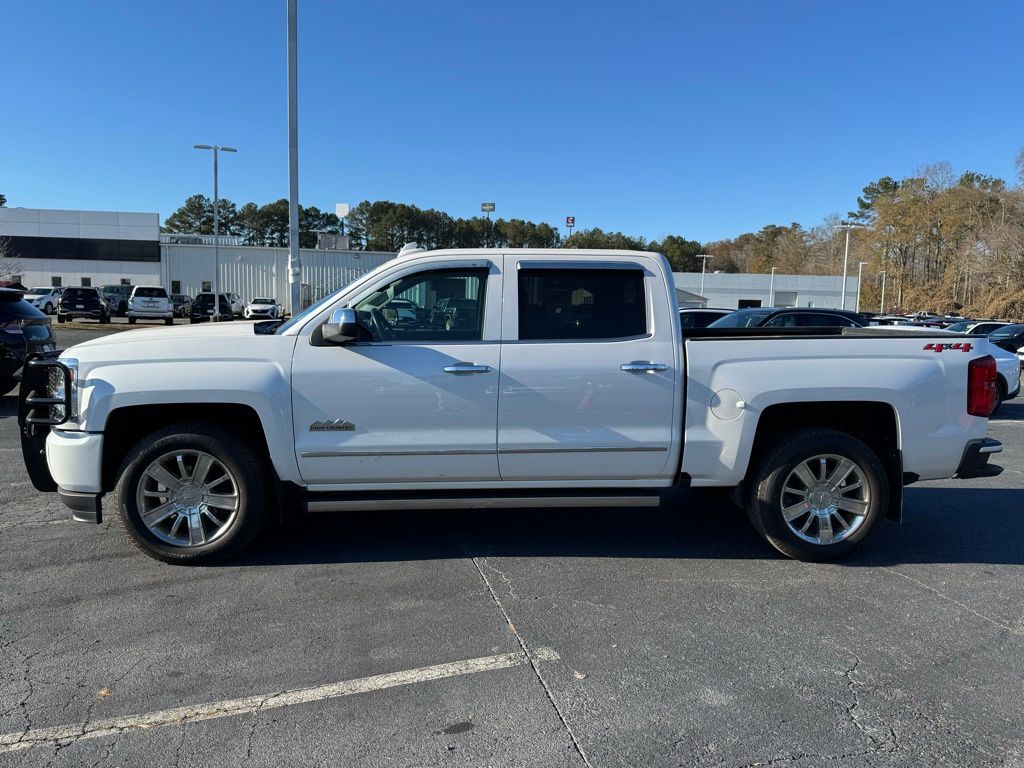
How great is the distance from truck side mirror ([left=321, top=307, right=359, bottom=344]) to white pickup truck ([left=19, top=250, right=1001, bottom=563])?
0.02 meters

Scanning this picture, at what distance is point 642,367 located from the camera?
4.36 metres

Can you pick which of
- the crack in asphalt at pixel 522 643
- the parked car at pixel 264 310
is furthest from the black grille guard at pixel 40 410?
the parked car at pixel 264 310

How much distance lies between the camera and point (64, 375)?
4.21 metres

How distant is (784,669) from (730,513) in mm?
2568

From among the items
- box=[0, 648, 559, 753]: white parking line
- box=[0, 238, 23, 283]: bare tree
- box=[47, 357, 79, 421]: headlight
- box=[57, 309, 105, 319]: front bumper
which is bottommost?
box=[0, 648, 559, 753]: white parking line

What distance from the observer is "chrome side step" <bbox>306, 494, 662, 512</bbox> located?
4359mm

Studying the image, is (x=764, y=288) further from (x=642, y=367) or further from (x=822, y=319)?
(x=642, y=367)

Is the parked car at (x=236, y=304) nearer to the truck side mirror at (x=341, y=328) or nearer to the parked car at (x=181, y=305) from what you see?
the parked car at (x=181, y=305)

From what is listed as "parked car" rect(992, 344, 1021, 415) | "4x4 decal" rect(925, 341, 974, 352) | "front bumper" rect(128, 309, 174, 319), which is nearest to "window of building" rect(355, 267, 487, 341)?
"4x4 decal" rect(925, 341, 974, 352)

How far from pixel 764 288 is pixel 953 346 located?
73.1 meters

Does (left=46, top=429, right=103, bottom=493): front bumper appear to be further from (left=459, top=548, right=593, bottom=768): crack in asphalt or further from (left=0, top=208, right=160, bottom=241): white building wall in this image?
(left=0, top=208, right=160, bottom=241): white building wall

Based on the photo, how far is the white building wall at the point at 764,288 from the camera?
71.2 metres

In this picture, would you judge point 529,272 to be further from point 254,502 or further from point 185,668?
point 185,668

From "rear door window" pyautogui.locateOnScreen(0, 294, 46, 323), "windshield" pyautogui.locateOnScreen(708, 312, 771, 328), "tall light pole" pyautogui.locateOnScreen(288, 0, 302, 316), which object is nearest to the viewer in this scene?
"rear door window" pyautogui.locateOnScreen(0, 294, 46, 323)
